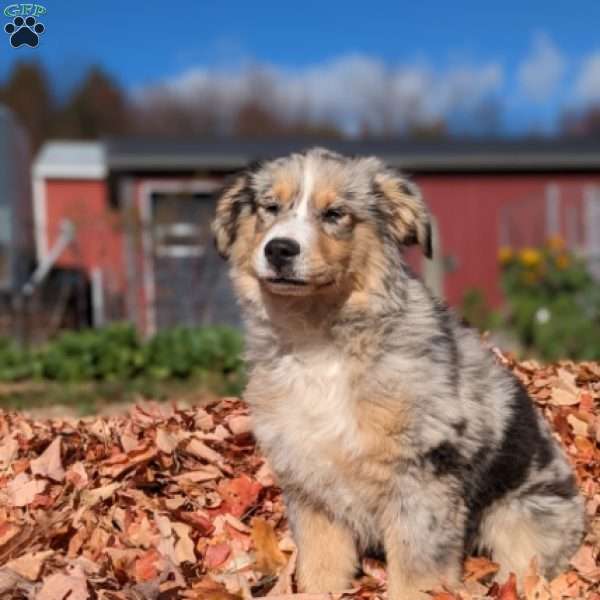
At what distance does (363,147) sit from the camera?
54.7ft

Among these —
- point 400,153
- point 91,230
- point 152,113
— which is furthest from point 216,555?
point 152,113

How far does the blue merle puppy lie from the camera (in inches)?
140

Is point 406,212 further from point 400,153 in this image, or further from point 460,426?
point 400,153

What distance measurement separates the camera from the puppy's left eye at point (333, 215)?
3797 mm

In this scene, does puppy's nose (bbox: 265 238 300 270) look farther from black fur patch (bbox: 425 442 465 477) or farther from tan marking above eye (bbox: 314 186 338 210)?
black fur patch (bbox: 425 442 465 477)

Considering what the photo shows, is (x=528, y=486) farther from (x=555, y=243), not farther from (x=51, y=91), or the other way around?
(x=51, y=91)

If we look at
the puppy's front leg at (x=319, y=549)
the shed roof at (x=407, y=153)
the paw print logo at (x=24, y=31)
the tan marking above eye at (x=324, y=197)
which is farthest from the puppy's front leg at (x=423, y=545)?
the shed roof at (x=407, y=153)

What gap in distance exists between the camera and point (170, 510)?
450 centimetres

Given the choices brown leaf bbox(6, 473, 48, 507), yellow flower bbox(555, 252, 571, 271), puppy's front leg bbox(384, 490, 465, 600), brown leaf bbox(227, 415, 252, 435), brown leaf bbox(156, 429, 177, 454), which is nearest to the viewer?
puppy's front leg bbox(384, 490, 465, 600)

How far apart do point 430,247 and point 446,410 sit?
2.56ft

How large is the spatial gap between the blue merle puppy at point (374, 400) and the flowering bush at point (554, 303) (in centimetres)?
787

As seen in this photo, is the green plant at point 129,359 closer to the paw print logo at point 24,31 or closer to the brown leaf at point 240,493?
the paw print logo at point 24,31

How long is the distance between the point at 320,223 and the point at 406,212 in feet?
1.41

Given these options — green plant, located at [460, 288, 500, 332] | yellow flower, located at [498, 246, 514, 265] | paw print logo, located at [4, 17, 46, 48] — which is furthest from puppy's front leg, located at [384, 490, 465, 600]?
yellow flower, located at [498, 246, 514, 265]
